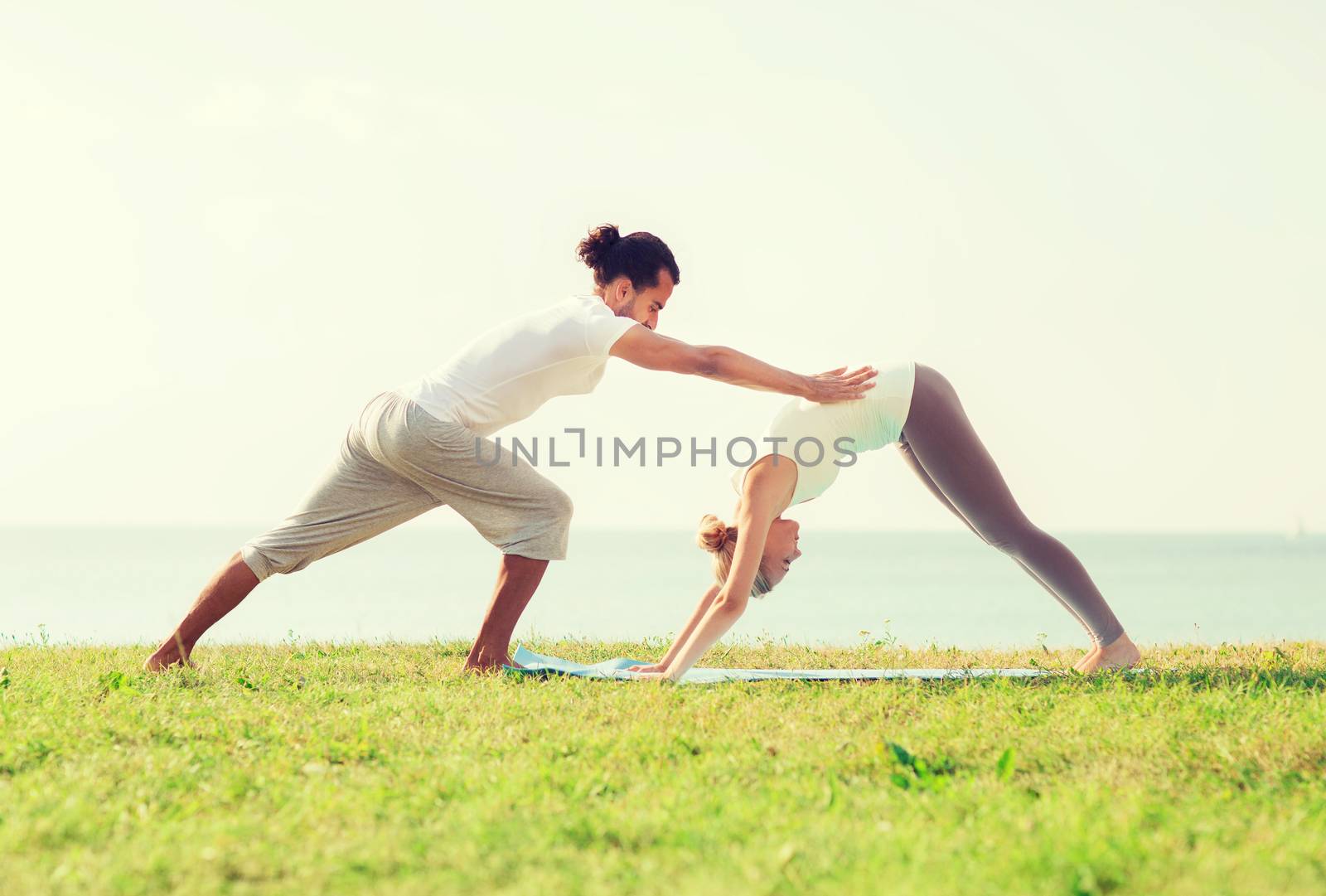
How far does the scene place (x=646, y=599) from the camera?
27.5m

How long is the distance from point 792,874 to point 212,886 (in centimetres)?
111

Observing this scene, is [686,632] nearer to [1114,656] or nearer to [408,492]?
[408,492]

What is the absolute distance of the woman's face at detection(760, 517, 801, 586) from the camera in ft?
15.1

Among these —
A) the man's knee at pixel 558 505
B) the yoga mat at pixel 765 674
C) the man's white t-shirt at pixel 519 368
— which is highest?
the man's white t-shirt at pixel 519 368

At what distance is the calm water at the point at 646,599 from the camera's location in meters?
7.65

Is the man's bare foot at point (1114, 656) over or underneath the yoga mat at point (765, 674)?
underneath

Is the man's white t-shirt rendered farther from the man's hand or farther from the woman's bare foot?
the woman's bare foot

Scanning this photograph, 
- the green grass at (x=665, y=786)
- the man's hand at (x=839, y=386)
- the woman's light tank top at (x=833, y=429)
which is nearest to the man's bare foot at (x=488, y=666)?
the green grass at (x=665, y=786)

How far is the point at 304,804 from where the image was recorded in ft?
8.20

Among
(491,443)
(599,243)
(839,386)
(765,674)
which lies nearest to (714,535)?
(765,674)

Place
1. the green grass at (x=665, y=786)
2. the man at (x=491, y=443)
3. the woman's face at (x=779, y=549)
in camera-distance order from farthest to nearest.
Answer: the woman's face at (x=779, y=549)
the man at (x=491, y=443)
the green grass at (x=665, y=786)

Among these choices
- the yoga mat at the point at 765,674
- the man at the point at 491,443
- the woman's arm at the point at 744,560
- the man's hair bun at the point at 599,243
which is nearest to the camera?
the woman's arm at the point at 744,560

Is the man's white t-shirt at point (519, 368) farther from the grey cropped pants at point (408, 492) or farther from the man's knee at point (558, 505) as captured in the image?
the man's knee at point (558, 505)

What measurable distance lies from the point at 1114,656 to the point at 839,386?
174 cm
